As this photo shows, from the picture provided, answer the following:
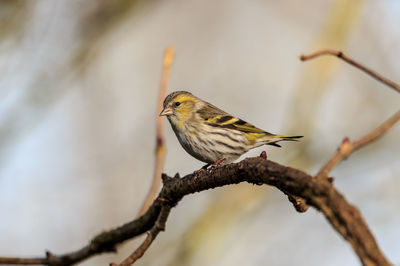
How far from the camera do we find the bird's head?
5.73m

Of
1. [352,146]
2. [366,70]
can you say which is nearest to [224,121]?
[366,70]

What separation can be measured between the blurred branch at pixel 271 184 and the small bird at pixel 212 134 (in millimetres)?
2035

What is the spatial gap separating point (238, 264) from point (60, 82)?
3.09 meters

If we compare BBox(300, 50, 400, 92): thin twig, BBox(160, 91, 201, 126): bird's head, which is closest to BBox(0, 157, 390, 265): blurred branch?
BBox(300, 50, 400, 92): thin twig

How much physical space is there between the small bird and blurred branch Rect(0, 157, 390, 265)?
203 cm

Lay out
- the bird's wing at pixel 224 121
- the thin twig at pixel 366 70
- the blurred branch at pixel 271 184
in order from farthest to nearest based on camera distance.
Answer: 1. the bird's wing at pixel 224 121
2. the thin twig at pixel 366 70
3. the blurred branch at pixel 271 184

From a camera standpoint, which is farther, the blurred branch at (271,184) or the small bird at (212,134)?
the small bird at (212,134)

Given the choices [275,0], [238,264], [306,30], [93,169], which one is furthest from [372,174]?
[93,169]

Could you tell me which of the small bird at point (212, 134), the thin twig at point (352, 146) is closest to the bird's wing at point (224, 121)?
the small bird at point (212, 134)

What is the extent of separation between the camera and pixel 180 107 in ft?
19.6

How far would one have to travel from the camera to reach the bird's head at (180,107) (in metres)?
5.73

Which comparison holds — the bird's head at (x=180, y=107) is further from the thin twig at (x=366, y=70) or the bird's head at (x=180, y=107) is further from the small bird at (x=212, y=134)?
the thin twig at (x=366, y=70)

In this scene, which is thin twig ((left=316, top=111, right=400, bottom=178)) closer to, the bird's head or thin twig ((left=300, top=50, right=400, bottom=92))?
thin twig ((left=300, top=50, right=400, bottom=92))

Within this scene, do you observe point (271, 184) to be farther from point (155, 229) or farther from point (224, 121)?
point (224, 121)
